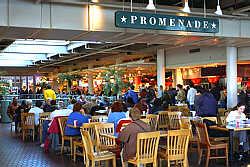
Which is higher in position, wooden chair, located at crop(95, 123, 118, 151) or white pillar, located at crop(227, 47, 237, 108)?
white pillar, located at crop(227, 47, 237, 108)

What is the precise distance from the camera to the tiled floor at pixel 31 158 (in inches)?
291

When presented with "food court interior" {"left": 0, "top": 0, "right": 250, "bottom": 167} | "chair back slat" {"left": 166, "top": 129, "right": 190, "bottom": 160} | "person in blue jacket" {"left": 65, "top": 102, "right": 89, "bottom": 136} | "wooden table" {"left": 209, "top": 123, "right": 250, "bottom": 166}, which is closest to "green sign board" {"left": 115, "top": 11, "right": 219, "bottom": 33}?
"food court interior" {"left": 0, "top": 0, "right": 250, "bottom": 167}

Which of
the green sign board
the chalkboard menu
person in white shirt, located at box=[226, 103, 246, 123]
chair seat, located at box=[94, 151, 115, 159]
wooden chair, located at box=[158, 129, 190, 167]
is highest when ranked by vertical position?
the green sign board

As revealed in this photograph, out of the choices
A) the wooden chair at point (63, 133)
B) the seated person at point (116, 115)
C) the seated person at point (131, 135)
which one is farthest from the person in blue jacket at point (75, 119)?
the seated person at point (131, 135)

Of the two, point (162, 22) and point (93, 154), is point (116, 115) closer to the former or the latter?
point (93, 154)

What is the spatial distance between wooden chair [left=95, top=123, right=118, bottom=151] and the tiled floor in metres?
0.80

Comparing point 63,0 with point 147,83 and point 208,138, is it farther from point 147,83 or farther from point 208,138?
point 147,83

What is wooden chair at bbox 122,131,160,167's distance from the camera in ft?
17.8

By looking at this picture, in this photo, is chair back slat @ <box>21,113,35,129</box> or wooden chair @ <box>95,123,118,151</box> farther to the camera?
chair back slat @ <box>21,113,35,129</box>

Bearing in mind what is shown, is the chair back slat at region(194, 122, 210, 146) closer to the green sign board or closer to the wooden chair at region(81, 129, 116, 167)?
the wooden chair at region(81, 129, 116, 167)

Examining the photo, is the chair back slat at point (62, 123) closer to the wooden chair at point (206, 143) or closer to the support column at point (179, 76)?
the wooden chair at point (206, 143)

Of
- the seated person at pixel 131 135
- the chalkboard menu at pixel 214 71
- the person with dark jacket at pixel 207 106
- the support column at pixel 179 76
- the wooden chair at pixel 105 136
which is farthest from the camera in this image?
the support column at pixel 179 76

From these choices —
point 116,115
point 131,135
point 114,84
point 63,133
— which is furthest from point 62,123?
point 114,84

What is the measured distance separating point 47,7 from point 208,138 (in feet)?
15.9
